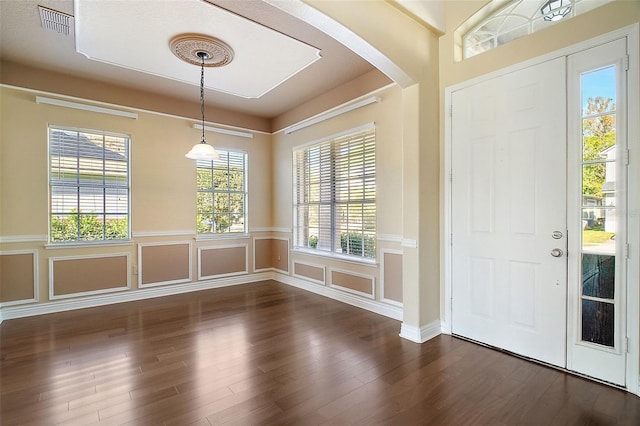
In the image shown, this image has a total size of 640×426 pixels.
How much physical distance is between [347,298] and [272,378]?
219 centimetres

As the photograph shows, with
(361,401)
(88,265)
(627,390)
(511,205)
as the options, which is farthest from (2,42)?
(627,390)

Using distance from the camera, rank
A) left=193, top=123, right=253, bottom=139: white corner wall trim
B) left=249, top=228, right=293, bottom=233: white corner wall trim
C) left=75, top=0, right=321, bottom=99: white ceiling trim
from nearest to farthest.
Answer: left=75, top=0, right=321, bottom=99: white ceiling trim, left=193, top=123, right=253, bottom=139: white corner wall trim, left=249, top=228, right=293, bottom=233: white corner wall trim

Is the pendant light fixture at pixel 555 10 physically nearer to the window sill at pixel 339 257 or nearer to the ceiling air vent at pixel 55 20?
the window sill at pixel 339 257

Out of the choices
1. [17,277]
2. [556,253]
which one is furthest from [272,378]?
[17,277]

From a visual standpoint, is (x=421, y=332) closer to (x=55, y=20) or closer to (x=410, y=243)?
(x=410, y=243)

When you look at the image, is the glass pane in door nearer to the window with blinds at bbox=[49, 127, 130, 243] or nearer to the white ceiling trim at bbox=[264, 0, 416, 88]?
the white ceiling trim at bbox=[264, 0, 416, 88]

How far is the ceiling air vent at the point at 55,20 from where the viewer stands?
284 cm

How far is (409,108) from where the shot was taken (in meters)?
3.19

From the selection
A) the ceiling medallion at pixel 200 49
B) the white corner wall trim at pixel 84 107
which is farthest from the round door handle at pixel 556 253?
the white corner wall trim at pixel 84 107

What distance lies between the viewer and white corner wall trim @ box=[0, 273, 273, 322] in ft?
12.8

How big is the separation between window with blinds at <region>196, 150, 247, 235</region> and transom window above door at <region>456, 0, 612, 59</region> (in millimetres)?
4071

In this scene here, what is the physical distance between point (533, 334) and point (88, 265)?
5403mm

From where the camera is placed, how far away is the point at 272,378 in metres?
2.43

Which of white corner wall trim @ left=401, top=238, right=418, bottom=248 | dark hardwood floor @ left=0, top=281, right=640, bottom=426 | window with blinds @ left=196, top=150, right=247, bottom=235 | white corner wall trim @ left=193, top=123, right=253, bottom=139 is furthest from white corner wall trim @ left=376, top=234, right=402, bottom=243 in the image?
white corner wall trim @ left=193, top=123, right=253, bottom=139
